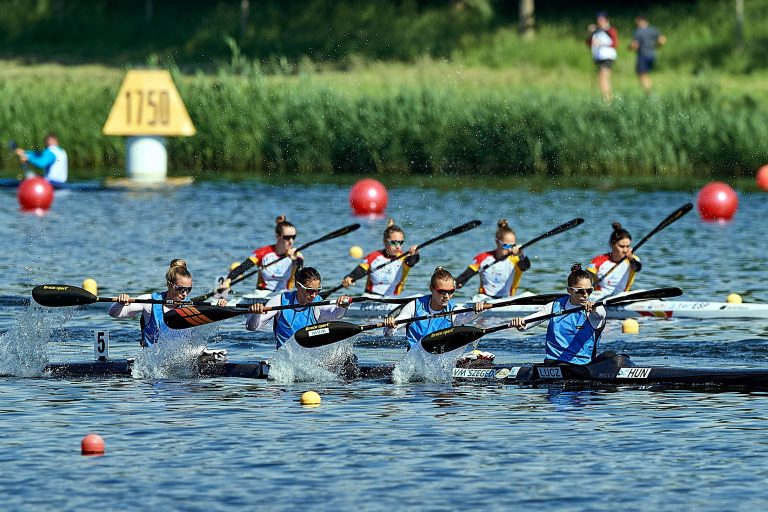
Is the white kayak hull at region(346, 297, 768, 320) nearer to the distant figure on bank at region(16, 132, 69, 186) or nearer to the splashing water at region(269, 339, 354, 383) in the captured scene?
the splashing water at region(269, 339, 354, 383)

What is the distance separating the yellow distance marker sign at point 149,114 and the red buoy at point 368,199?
27.7 feet

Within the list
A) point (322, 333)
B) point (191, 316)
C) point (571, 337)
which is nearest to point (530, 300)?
point (571, 337)

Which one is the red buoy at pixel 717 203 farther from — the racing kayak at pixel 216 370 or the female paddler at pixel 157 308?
the female paddler at pixel 157 308

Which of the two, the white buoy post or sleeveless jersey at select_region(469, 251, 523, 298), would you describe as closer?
sleeveless jersey at select_region(469, 251, 523, 298)

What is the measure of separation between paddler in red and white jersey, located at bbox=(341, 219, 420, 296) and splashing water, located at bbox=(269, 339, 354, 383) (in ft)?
13.3

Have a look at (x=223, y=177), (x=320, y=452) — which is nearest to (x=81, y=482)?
(x=320, y=452)

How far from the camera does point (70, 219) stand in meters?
38.1

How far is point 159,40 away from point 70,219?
1287 inches

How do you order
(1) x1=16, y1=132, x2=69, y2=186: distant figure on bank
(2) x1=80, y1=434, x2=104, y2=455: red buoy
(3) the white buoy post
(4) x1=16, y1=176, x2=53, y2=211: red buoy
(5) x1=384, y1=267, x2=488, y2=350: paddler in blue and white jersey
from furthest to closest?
(3) the white buoy post
(1) x1=16, y1=132, x2=69, y2=186: distant figure on bank
(4) x1=16, y1=176, x2=53, y2=211: red buoy
(5) x1=384, y1=267, x2=488, y2=350: paddler in blue and white jersey
(2) x1=80, y1=434, x2=104, y2=455: red buoy

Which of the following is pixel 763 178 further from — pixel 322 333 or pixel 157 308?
pixel 157 308

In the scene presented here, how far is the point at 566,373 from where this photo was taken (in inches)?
717

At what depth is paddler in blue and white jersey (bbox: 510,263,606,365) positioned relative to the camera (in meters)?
17.9

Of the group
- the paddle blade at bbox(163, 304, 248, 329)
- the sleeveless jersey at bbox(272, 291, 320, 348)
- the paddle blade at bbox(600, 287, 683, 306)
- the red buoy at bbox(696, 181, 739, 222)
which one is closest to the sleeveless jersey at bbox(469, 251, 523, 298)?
the sleeveless jersey at bbox(272, 291, 320, 348)

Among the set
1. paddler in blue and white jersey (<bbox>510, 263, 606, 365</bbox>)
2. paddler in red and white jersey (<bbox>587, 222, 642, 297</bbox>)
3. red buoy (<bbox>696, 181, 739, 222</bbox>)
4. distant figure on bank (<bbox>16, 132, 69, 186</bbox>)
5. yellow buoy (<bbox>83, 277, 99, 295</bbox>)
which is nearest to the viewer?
paddler in blue and white jersey (<bbox>510, 263, 606, 365</bbox>)
